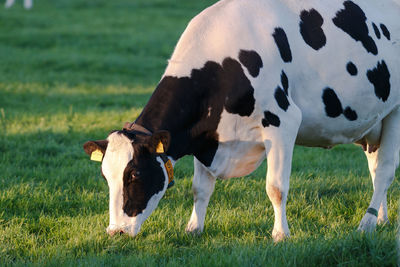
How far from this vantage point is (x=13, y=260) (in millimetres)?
4793

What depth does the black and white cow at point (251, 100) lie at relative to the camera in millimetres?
4656

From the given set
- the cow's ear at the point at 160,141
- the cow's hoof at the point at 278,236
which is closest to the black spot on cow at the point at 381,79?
the cow's hoof at the point at 278,236

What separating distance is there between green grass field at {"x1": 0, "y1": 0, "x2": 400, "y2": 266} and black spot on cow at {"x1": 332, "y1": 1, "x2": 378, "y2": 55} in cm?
153

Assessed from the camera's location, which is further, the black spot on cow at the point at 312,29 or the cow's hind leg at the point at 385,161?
the cow's hind leg at the point at 385,161

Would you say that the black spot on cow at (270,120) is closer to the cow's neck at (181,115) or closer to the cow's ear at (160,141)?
the cow's neck at (181,115)

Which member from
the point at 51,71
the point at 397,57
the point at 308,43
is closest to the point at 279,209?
the point at 308,43

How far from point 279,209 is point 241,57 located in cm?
127

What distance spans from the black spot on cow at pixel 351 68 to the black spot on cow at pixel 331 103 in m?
0.28

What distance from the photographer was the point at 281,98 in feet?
16.5

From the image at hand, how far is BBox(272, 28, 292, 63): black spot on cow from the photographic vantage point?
17.0ft

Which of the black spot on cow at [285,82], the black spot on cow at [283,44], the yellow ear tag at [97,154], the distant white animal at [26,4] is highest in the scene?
the black spot on cow at [283,44]

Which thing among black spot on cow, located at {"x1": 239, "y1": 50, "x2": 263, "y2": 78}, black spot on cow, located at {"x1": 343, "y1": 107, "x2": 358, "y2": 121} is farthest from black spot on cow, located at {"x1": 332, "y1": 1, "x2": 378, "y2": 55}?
black spot on cow, located at {"x1": 239, "y1": 50, "x2": 263, "y2": 78}

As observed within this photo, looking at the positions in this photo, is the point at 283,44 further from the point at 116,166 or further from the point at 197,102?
the point at 116,166

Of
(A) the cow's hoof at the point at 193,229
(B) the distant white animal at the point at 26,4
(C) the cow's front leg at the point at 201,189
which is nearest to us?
(A) the cow's hoof at the point at 193,229
